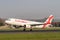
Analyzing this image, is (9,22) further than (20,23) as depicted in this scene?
Yes

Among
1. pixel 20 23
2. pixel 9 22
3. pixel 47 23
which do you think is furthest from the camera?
pixel 47 23

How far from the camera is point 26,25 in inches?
3236

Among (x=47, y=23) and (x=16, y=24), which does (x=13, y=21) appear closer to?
(x=16, y=24)

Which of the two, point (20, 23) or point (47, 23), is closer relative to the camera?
point (20, 23)

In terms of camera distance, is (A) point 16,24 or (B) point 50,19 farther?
(B) point 50,19

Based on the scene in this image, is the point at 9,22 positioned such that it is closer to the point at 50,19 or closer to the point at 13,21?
the point at 13,21

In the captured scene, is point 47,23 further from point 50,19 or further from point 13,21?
point 13,21

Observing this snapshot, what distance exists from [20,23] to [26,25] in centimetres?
257

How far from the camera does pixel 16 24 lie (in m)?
81.9

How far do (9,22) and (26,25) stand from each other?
910 centimetres

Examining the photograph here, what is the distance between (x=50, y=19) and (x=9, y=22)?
81.6ft

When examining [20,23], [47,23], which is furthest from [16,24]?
[47,23]

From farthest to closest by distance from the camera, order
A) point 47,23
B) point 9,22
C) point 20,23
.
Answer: point 47,23
point 9,22
point 20,23

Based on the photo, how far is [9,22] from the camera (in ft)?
289
